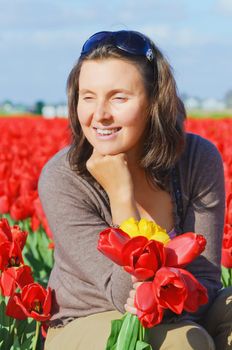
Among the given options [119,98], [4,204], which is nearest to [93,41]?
[119,98]

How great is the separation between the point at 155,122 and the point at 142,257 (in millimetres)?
770

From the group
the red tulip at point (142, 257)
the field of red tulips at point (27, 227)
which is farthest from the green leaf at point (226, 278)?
the red tulip at point (142, 257)

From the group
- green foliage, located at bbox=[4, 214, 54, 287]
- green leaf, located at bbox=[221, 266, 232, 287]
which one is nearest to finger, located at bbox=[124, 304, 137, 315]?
green leaf, located at bbox=[221, 266, 232, 287]

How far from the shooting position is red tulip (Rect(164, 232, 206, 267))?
2383 millimetres

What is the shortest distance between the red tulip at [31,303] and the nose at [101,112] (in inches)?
20.4

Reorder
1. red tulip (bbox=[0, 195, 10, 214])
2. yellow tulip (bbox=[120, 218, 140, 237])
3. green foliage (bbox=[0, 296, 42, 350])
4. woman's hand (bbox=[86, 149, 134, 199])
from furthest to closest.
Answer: red tulip (bbox=[0, 195, 10, 214]) < green foliage (bbox=[0, 296, 42, 350]) < woman's hand (bbox=[86, 149, 134, 199]) < yellow tulip (bbox=[120, 218, 140, 237])

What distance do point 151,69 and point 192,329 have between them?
792mm

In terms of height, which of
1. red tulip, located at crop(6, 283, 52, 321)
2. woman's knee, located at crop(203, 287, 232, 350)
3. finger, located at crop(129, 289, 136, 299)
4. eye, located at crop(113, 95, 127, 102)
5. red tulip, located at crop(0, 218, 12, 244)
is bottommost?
woman's knee, located at crop(203, 287, 232, 350)

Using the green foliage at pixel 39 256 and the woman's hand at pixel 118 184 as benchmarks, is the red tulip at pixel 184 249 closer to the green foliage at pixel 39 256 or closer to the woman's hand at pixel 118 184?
the woman's hand at pixel 118 184

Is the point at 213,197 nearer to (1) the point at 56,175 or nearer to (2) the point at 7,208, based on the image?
(1) the point at 56,175

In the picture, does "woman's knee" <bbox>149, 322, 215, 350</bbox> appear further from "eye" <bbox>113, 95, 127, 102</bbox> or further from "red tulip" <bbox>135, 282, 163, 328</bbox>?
"eye" <bbox>113, 95, 127, 102</bbox>

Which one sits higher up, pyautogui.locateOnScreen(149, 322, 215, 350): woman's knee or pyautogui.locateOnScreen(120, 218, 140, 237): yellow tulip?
pyautogui.locateOnScreen(120, 218, 140, 237): yellow tulip

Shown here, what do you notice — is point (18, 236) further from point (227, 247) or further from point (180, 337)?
point (227, 247)

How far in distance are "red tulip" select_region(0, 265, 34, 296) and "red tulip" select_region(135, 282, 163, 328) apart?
24.7 inches
